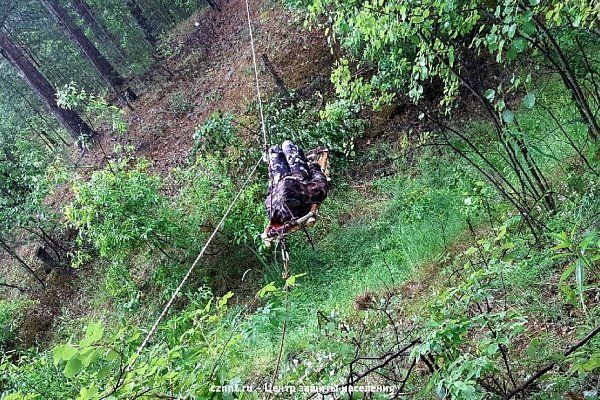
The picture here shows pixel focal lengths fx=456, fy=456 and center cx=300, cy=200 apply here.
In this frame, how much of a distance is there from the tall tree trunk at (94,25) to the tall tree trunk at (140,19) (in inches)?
41.4

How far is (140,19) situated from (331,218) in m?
13.2

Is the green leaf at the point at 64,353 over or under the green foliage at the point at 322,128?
over

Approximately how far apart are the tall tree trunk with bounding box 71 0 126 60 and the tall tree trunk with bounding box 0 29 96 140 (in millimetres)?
3701

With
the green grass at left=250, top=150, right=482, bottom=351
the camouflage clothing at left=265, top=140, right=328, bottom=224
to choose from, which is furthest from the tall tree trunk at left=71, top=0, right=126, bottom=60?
the camouflage clothing at left=265, top=140, right=328, bottom=224

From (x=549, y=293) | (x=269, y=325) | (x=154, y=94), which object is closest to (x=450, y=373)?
(x=269, y=325)

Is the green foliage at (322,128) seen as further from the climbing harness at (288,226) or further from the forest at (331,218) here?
the climbing harness at (288,226)

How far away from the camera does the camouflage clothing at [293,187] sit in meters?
4.59

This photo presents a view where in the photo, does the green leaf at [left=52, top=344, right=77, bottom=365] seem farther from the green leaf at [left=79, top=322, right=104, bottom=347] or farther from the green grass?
the green grass

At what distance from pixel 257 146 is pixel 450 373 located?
6.67m

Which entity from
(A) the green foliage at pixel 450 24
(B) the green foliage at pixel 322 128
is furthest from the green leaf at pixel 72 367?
(B) the green foliage at pixel 322 128

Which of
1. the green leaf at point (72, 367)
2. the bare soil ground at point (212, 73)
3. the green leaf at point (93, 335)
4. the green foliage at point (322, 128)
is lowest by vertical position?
the green foliage at point (322, 128)

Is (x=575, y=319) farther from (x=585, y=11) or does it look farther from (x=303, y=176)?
(x=303, y=176)

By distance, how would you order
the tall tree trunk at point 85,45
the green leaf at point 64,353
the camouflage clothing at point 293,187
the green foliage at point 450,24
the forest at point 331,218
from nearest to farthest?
the green leaf at point 64,353 → the forest at point 331,218 → the green foliage at point 450,24 → the camouflage clothing at point 293,187 → the tall tree trunk at point 85,45

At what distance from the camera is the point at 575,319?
8.03ft
